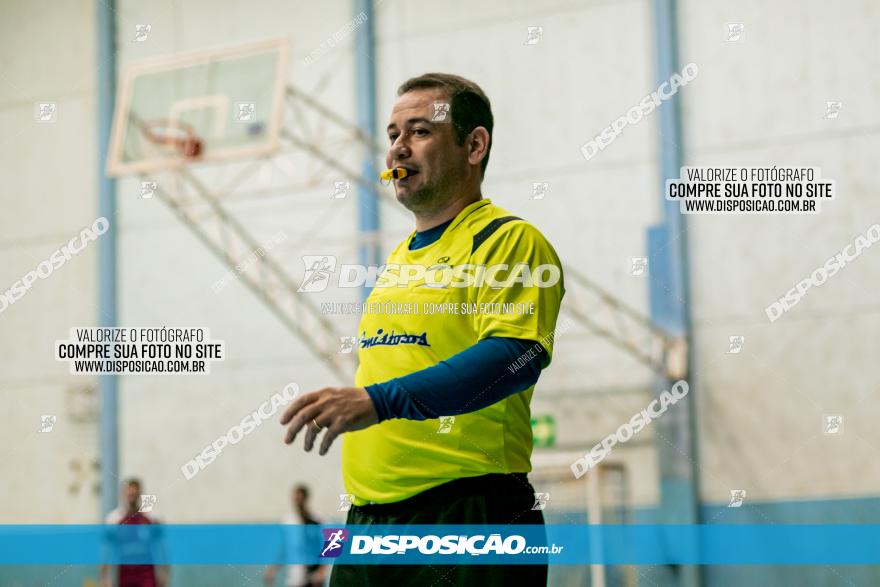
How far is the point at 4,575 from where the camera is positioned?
37.2 feet

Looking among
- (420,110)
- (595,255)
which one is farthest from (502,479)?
(595,255)

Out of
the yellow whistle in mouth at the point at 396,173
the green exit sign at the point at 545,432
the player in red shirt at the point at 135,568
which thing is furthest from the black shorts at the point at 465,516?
the green exit sign at the point at 545,432

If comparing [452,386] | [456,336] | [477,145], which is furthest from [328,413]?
[477,145]

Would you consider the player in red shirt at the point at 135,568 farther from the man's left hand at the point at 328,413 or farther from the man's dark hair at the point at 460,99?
the man's left hand at the point at 328,413

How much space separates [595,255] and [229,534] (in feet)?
13.8

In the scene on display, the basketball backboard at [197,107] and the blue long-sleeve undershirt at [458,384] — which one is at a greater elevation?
the basketball backboard at [197,107]

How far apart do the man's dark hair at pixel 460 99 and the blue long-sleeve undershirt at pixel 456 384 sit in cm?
67

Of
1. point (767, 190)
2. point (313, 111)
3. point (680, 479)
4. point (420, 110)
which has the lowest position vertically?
point (680, 479)

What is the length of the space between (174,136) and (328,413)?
8464 millimetres

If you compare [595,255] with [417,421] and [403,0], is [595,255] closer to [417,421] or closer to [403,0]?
[403,0]

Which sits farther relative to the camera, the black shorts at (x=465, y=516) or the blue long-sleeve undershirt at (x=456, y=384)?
the black shorts at (x=465, y=516)

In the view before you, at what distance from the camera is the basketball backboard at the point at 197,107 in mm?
9859

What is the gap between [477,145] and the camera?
9.88 ft

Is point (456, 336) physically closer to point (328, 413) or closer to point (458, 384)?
point (458, 384)
